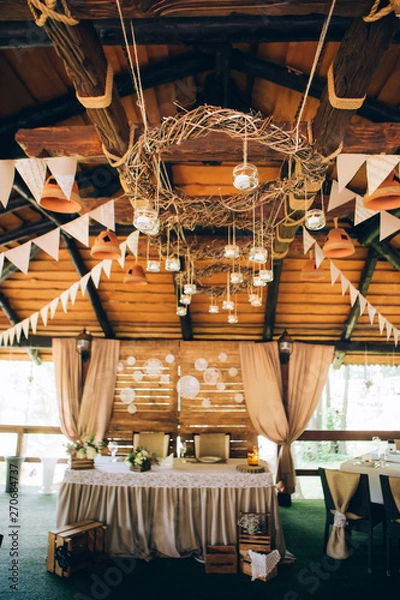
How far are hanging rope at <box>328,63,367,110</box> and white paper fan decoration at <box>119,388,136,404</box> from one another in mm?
6282

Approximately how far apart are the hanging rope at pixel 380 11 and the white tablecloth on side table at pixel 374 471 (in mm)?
4517

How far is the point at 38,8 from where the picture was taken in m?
1.75

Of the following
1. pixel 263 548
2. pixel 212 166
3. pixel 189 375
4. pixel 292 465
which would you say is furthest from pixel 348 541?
pixel 212 166

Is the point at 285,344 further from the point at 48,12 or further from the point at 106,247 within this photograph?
the point at 48,12

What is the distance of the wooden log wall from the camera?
7414 mm

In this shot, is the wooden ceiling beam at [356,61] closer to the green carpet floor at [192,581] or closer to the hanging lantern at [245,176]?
the hanging lantern at [245,176]

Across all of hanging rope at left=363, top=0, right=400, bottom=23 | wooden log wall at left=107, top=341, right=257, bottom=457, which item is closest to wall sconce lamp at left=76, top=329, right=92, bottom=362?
wooden log wall at left=107, top=341, right=257, bottom=457

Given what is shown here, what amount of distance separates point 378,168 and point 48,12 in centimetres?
218

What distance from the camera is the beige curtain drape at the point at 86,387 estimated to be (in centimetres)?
735

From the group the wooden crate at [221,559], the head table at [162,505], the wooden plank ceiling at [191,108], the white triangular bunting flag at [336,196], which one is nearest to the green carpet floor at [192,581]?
the wooden crate at [221,559]

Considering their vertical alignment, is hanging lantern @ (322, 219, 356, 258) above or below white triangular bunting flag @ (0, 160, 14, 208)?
below

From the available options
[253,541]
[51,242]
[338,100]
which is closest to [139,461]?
[253,541]

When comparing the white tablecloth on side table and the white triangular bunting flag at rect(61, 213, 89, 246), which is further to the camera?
the white tablecloth on side table

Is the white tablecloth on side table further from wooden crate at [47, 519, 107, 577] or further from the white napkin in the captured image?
wooden crate at [47, 519, 107, 577]
